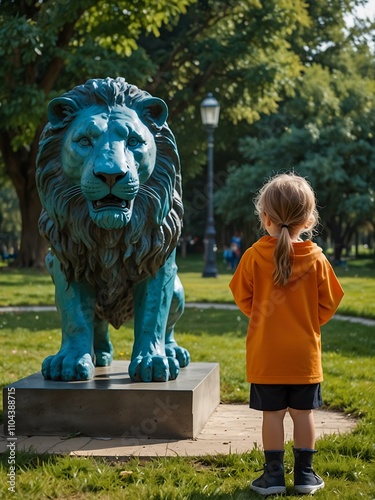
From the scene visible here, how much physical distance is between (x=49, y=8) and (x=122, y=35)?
1.91 metres

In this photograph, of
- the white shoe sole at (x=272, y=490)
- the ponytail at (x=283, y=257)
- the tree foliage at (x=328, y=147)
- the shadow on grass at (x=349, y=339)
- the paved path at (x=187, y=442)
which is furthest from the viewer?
the tree foliage at (x=328, y=147)

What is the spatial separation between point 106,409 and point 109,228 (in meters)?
1.10

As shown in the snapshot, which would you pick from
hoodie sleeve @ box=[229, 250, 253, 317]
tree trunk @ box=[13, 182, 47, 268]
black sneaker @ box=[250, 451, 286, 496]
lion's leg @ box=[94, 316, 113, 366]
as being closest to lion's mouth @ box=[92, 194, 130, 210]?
hoodie sleeve @ box=[229, 250, 253, 317]

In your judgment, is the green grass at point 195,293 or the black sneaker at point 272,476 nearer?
the black sneaker at point 272,476

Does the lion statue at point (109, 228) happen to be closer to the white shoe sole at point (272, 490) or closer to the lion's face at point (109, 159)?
the lion's face at point (109, 159)

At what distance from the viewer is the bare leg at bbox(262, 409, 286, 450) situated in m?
3.66

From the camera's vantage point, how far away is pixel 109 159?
437cm

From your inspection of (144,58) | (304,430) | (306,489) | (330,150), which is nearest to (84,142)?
(304,430)

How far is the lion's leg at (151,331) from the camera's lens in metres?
4.77

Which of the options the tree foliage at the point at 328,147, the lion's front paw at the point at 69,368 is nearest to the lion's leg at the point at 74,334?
the lion's front paw at the point at 69,368

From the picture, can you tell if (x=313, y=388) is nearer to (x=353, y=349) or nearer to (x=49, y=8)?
(x=353, y=349)

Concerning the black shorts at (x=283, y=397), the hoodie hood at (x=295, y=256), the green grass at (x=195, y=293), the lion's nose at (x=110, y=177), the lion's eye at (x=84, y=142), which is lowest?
the green grass at (x=195, y=293)

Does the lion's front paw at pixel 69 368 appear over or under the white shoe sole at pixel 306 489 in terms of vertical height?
over

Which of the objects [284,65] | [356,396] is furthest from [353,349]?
[284,65]
